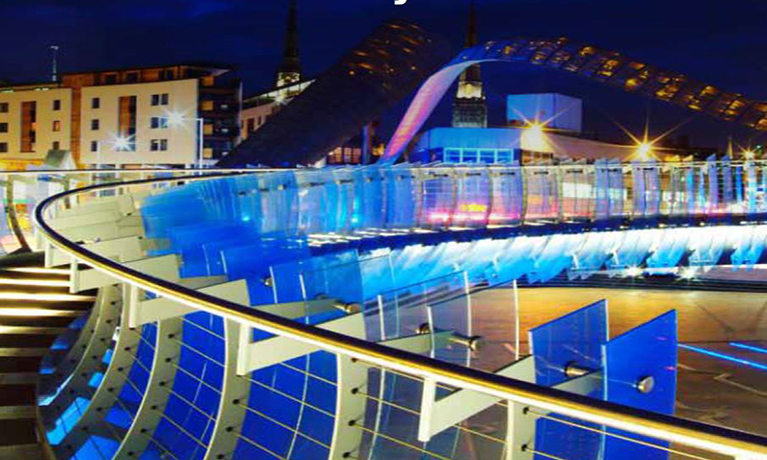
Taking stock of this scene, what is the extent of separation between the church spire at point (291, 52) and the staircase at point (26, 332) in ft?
447

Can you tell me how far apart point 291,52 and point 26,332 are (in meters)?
148

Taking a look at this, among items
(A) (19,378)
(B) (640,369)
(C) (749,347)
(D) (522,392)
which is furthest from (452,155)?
(D) (522,392)

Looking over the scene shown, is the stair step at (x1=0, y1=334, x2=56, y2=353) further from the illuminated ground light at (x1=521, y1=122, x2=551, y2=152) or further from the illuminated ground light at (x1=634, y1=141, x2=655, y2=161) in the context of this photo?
the illuminated ground light at (x1=634, y1=141, x2=655, y2=161)

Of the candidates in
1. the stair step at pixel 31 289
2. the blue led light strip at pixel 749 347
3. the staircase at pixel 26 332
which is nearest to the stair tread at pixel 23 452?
the staircase at pixel 26 332

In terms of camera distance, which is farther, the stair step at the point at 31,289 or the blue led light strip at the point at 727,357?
the blue led light strip at the point at 727,357

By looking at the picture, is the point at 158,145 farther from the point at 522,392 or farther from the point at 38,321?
the point at 522,392

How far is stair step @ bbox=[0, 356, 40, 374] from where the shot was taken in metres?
5.55

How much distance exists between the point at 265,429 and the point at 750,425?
5.63 m

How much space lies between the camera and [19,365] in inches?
223

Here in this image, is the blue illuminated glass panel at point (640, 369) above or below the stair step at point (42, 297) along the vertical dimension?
above

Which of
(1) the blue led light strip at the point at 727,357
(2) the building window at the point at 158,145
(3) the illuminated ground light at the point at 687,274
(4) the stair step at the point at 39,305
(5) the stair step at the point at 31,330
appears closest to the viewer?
(5) the stair step at the point at 31,330

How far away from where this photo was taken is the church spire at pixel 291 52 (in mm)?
147500

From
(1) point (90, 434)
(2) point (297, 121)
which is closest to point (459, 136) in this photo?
(2) point (297, 121)

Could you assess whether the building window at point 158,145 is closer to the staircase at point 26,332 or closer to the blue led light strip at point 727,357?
the blue led light strip at point 727,357
